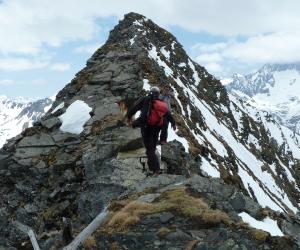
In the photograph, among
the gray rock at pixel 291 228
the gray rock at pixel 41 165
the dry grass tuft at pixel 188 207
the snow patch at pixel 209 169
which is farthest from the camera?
the snow patch at pixel 209 169

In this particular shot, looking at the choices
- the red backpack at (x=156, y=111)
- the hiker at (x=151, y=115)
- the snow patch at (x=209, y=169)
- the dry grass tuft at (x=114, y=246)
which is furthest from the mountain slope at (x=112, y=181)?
the red backpack at (x=156, y=111)

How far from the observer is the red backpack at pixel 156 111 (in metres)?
17.1

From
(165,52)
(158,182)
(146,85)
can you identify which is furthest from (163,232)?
(165,52)

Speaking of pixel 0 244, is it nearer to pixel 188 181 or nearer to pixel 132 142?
pixel 132 142

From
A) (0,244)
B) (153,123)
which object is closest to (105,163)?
(153,123)

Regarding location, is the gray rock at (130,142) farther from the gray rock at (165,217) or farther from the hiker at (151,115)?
the gray rock at (165,217)

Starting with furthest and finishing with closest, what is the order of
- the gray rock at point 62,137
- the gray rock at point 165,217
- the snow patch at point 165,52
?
the snow patch at point 165,52
the gray rock at point 62,137
the gray rock at point 165,217

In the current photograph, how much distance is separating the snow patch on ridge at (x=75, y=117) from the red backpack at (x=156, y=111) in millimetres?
9235

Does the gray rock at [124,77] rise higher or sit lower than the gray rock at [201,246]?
higher

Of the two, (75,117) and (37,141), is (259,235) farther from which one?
(75,117)

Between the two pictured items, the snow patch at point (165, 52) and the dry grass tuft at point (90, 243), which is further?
the snow patch at point (165, 52)

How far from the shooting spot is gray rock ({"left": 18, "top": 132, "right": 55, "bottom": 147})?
999 inches

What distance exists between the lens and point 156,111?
56.1ft

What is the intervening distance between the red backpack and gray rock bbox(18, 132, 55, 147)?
31.6 ft
